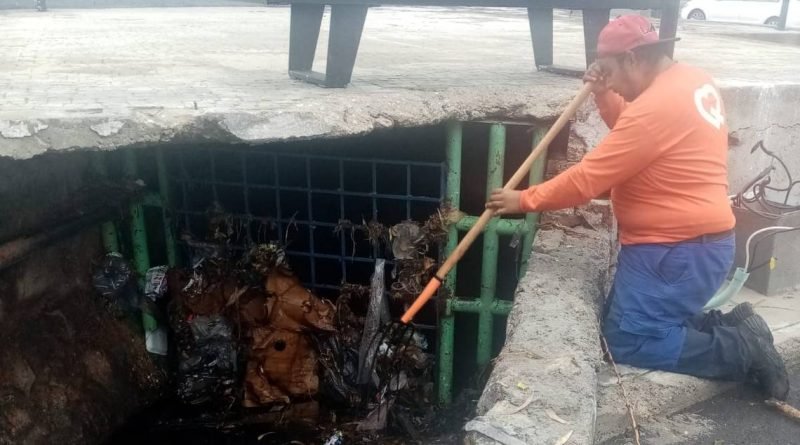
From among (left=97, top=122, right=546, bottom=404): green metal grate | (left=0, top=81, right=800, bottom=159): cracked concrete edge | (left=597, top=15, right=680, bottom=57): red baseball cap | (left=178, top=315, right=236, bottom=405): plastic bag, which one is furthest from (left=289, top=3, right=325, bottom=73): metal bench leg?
(left=178, top=315, right=236, bottom=405): plastic bag

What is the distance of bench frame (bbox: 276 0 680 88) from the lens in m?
3.02

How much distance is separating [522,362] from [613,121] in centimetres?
129

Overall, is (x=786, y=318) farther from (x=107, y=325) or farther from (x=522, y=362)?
(x=107, y=325)

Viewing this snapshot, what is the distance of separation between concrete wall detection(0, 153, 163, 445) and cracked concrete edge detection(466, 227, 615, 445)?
2.33 m

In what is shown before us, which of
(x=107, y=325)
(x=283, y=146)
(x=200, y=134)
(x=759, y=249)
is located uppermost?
(x=200, y=134)

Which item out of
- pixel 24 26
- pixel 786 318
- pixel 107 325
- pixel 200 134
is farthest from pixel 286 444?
pixel 24 26

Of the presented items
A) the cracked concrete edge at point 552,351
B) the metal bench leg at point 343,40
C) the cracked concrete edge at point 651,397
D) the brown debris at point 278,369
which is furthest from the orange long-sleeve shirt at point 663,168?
the brown debris at point 278,369

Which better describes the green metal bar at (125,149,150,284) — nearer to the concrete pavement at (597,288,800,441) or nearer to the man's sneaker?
the concrete pavement at (597,288,800,441)

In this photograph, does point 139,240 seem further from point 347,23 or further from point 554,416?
point 554,416

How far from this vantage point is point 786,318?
3334 mm

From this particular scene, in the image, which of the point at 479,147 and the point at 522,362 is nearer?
the point at 522,362

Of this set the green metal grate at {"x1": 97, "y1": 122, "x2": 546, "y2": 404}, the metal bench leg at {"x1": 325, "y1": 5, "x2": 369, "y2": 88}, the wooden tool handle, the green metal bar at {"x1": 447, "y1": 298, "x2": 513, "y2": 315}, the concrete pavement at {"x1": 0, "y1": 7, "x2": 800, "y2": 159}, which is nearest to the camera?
the concrete pavement at {"x1": 0, "y1": 7, "x2": 800, "y2": 159}

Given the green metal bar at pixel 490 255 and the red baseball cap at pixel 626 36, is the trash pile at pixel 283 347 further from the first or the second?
the red baseball cap at pixel 626 36

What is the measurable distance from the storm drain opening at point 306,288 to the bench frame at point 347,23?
50cm
